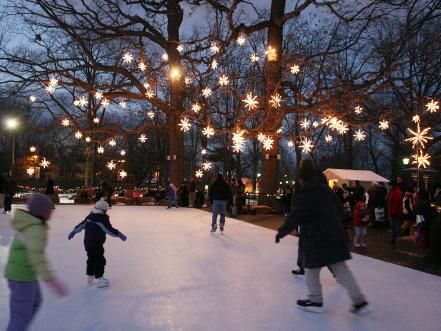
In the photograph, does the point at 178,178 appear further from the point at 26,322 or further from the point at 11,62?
the point at 26,322

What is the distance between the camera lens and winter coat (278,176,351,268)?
5004 mm

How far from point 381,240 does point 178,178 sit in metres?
12.9

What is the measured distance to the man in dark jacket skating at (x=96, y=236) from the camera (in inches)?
246

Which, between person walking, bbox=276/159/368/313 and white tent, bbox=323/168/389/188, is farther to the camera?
white tent, bbox=323/168/389/188

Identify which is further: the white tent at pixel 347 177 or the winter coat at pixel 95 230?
the white tent at pixel 347 177

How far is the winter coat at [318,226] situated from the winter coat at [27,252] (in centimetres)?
257

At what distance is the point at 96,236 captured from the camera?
6266mm

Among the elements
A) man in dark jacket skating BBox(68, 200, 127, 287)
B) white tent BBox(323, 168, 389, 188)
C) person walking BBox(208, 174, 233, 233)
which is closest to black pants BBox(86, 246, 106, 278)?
man in dark jacket skating BBox(68, 200, 127, 287)

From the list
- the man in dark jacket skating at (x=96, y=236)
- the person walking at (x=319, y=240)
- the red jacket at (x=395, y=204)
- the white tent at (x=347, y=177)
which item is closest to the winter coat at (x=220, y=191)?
the red jacket at (x=395, y=204)

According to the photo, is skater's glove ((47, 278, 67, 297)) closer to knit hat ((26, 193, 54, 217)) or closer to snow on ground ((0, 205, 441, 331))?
knit hat ((26, 193, 54, 217))

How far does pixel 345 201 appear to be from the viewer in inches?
566

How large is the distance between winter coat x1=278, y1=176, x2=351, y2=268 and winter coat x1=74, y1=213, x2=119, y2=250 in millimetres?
→ 2505

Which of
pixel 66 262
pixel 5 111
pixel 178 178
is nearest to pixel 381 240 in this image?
pixel 66 262

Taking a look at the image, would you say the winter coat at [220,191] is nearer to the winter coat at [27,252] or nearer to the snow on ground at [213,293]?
the snow on ground at [213,293]
